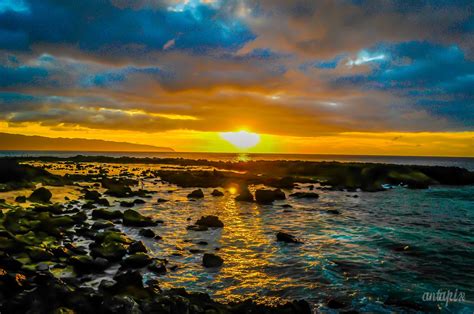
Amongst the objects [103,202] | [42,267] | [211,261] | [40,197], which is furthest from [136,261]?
[40,197]

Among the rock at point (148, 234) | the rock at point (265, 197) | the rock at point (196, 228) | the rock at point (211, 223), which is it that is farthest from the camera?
the rock at point (265, 197)

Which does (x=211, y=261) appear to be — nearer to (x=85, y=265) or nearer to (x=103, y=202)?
(x=85, y=265)

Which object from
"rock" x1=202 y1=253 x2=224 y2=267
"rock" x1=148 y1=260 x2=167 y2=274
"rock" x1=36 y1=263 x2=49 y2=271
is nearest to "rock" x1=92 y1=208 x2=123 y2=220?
"rock" x1=36 y1=263 x2=49 y2=271

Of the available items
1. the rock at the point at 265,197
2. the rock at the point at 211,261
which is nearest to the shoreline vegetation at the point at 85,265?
the rock at the point at 211,261

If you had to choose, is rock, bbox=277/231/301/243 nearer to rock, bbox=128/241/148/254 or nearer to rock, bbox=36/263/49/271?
rock, bbox=128/241/148/254

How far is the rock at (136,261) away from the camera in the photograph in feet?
46.3

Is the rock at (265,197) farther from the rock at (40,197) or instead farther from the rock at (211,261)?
the rock at (211,261)

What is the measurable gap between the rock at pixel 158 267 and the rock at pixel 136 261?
38 cm

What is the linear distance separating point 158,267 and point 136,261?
1143mm

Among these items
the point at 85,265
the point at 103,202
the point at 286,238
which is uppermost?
the point at 286,238

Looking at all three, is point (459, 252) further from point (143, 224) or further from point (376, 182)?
point (376, 182)

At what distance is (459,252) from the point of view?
695 inches

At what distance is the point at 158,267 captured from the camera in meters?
13.8

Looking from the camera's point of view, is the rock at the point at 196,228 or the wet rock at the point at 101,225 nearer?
the wet rock at the point at 101,225
